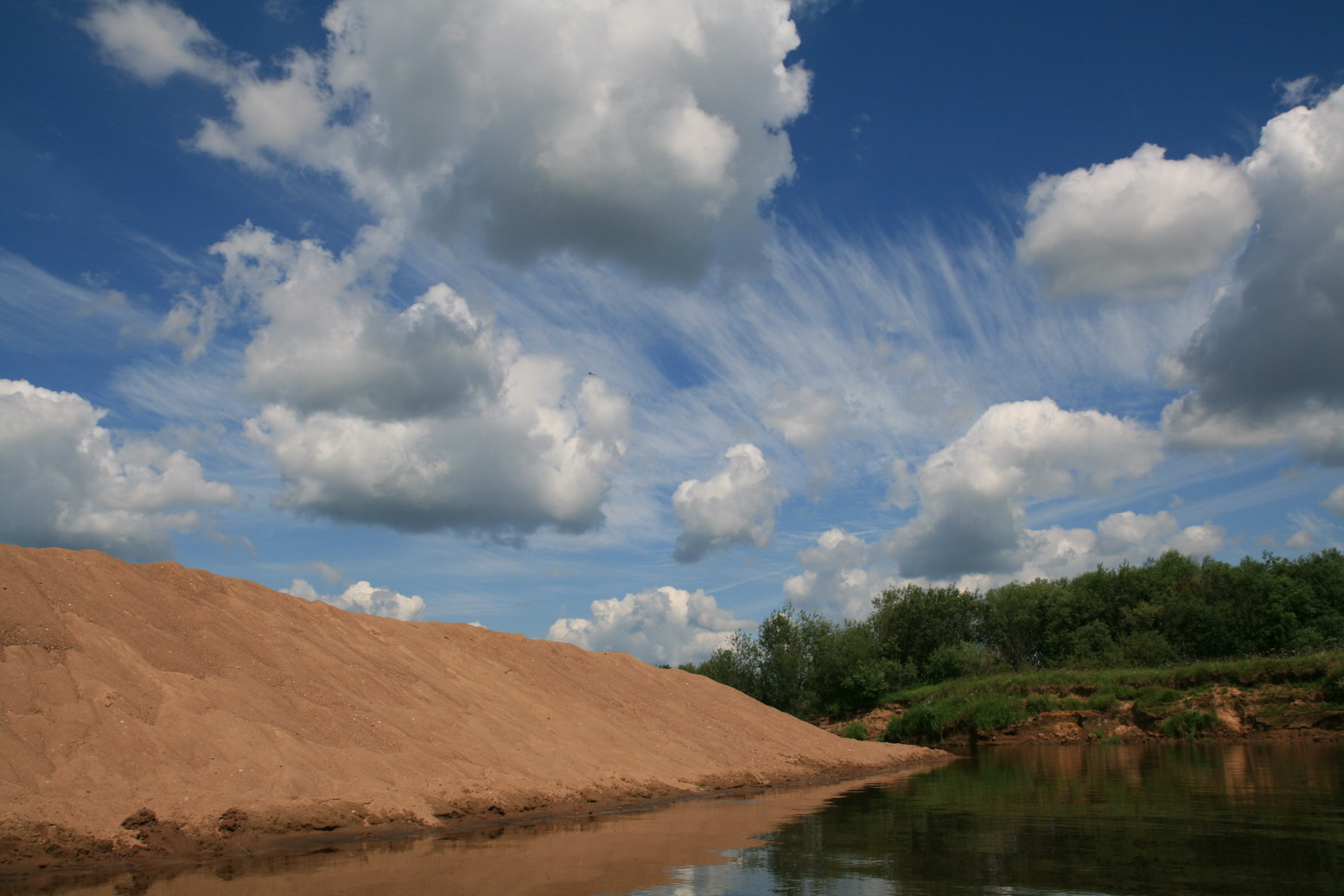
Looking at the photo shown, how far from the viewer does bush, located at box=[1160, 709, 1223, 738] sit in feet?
160

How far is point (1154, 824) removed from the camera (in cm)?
1528

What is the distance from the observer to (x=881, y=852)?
13.3 m

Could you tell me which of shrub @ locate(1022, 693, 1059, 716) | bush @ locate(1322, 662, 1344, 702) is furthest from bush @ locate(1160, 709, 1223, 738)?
shrub @ locate(1022, 693, 1059, 716)

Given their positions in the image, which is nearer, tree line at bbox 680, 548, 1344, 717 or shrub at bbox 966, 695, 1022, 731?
shrub at bbox 966, 695, 1022, 731

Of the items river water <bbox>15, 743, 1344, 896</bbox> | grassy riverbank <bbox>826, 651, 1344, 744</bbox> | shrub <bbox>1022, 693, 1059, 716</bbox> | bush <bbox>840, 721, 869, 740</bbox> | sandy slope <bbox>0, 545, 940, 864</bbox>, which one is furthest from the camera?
Answer: bush <bbox>840, 721, 869, 740</bbox>

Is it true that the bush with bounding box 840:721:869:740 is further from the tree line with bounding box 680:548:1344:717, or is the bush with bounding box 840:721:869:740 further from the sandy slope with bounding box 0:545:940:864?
the sandy slope with bounding box 0:545:940:864

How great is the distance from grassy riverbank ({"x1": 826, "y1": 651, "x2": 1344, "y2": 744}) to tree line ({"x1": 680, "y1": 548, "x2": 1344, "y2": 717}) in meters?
12.1

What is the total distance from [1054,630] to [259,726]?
84846 millimetres

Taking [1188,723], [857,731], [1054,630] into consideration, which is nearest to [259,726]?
[857,731]

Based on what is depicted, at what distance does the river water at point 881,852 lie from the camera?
1055 centimetres

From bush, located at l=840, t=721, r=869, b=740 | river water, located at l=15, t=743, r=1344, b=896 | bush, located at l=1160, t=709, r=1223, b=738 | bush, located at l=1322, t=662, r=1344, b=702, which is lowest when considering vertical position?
river water, located at l=15, t=743, r=1344, b=896

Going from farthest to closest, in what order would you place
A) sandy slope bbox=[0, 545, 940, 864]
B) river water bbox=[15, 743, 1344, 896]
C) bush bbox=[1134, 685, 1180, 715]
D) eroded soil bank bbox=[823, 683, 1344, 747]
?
1. bush bbox=[1134, 685, 1180, 715]
2. eroded soil bank bbox=[823, 683, 1344, 747]
3. sandy slope bbox=[0, 545, 940, 864]
4. river water bbox=[15, 743, 1344, 896]

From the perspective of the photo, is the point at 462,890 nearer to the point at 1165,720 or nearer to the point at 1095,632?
the point at 1165,720

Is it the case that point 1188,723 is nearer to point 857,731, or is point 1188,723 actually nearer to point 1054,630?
point 857,731
